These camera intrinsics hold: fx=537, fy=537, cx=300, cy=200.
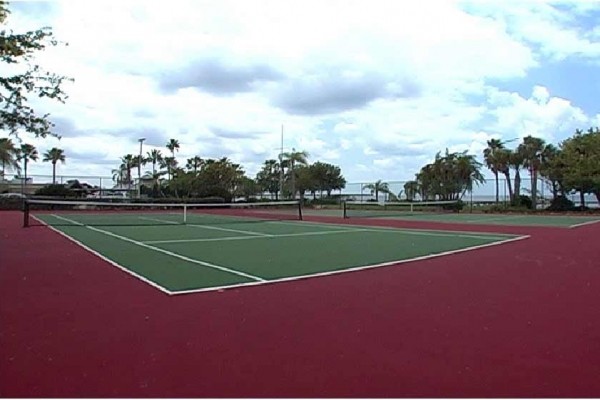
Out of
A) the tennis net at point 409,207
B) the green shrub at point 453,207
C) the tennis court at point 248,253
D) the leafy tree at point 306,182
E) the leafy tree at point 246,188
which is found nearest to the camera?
the tennis court at point 248,253

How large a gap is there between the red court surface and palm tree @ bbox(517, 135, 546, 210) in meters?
35.4

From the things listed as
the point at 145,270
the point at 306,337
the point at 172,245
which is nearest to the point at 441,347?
the point at 306,337

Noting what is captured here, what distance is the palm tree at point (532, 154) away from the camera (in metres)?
41.2

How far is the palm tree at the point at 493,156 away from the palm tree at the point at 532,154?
192cm

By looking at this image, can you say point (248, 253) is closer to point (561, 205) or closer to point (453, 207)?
point (453, 207)

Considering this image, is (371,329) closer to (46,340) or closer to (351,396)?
(351,396)

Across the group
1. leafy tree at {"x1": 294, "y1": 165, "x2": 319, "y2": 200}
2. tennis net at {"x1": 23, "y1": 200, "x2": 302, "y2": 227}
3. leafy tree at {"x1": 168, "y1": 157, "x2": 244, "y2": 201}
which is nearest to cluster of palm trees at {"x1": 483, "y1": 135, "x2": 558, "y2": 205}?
tennis net at {"x1": 23, "y1": 200, "x2": 302, "y2": 227}

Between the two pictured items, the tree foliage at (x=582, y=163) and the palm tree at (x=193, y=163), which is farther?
the palm tree at (x=193, y=163)

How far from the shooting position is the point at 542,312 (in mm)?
6027

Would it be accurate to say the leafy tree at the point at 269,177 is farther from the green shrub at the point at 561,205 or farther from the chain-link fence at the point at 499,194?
the green shrub at the point at 561,205

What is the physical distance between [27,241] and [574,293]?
13075 millimetres

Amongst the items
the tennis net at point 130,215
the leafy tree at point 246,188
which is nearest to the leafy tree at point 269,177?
the leafy tree at point 246,188

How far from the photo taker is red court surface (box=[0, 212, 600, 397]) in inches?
150

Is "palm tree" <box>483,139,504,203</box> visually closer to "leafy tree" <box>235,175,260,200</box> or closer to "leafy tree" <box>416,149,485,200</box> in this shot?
"leafy tree" <box>416,149,485,200</box>
